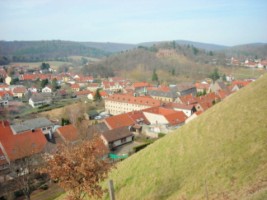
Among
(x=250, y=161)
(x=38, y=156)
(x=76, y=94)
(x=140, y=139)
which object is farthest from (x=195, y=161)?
(x=76, y=94)

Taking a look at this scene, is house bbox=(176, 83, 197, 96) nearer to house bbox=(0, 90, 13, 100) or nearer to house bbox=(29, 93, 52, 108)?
house bbox=(29, 93, 52, 108)

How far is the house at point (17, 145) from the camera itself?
3544 centimetres

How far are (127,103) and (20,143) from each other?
37.2 meters

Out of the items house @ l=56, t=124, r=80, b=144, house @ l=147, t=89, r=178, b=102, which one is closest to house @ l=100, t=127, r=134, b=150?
house @ l=56, t=124, r=80, b=144

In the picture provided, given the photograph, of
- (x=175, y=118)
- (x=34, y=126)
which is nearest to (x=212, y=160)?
(x=175, y=118)

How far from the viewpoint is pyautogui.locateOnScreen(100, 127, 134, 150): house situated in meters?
41.2

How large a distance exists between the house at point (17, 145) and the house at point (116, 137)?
9.23m

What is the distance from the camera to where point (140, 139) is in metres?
46.2

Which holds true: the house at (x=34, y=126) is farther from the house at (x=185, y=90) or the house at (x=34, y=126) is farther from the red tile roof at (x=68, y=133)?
the house at (x=185, y=90)

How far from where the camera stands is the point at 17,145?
1446 inches

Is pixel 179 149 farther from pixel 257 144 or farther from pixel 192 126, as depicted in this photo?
pixel 257 144

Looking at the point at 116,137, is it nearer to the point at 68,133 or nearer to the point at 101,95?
the point at 68,133

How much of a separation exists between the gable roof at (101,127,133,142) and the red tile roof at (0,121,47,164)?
370 inches

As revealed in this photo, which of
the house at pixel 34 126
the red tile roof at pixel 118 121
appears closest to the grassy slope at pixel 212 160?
the red tile roof at pixel 118 121
